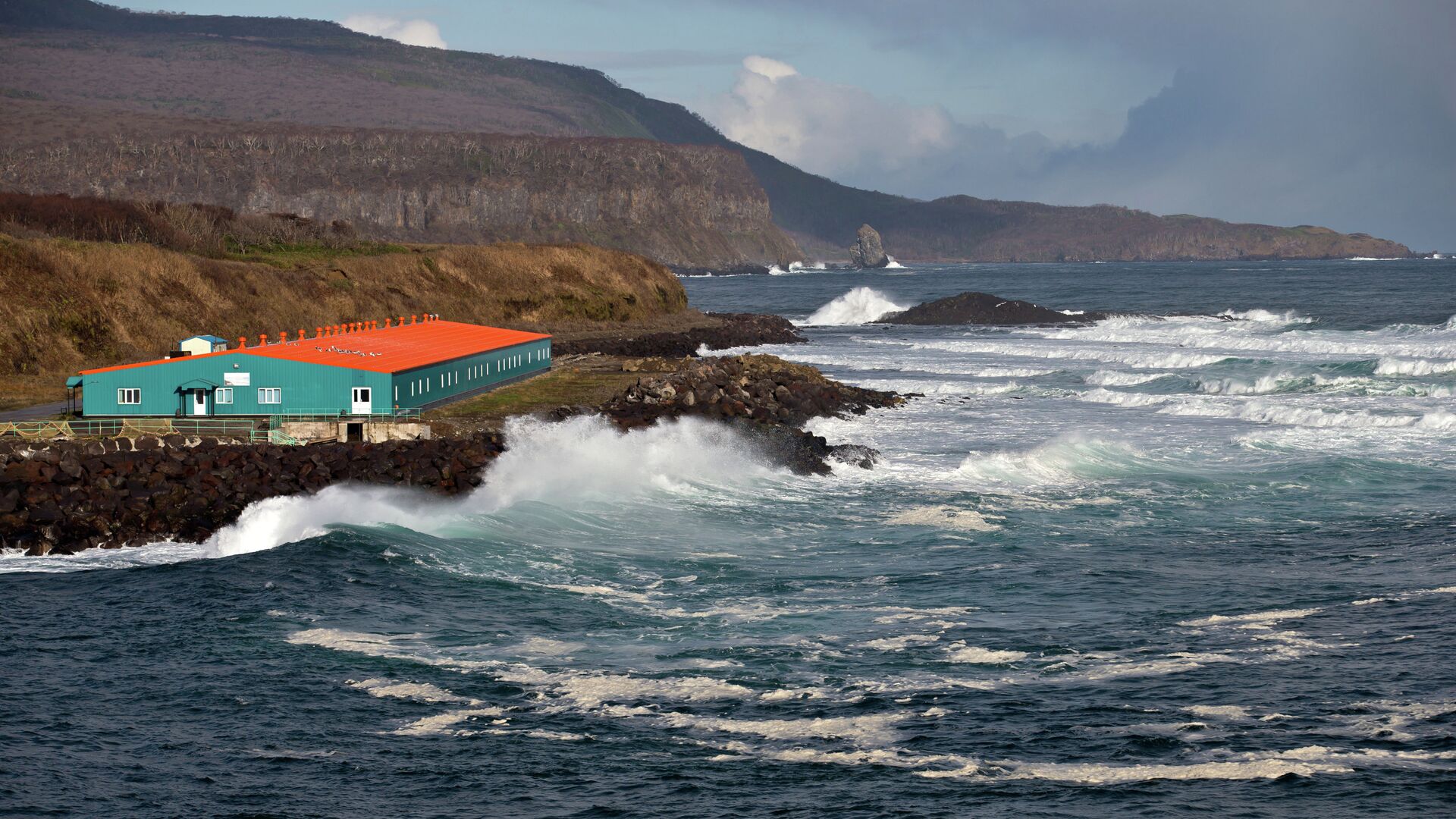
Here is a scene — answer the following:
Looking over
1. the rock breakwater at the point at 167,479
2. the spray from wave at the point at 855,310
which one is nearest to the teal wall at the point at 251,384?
the rock breakwater at the point at 167,479

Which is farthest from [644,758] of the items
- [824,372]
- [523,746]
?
[824,372]

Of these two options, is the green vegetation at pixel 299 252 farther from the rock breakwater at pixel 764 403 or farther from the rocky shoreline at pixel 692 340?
the rock breakwater at pixel 764 403

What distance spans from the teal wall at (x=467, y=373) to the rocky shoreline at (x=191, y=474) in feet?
13.2

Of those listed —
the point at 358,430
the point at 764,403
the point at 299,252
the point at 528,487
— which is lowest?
the point at 528,487

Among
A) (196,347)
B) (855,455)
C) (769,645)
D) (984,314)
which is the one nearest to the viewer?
(769,645)

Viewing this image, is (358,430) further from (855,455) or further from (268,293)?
(268,293)

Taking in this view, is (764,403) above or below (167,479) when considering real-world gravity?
above

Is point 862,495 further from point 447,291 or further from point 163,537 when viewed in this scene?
point 447,291

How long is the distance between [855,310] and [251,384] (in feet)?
343

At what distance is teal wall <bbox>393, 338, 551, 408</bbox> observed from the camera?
151 ft

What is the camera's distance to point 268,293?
79.4 m

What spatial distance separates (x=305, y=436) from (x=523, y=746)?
25.4 metres

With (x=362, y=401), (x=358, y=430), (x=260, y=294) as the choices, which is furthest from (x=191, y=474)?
(x=260, y=294)

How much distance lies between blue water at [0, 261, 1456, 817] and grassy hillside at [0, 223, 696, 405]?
2493 centimetres
